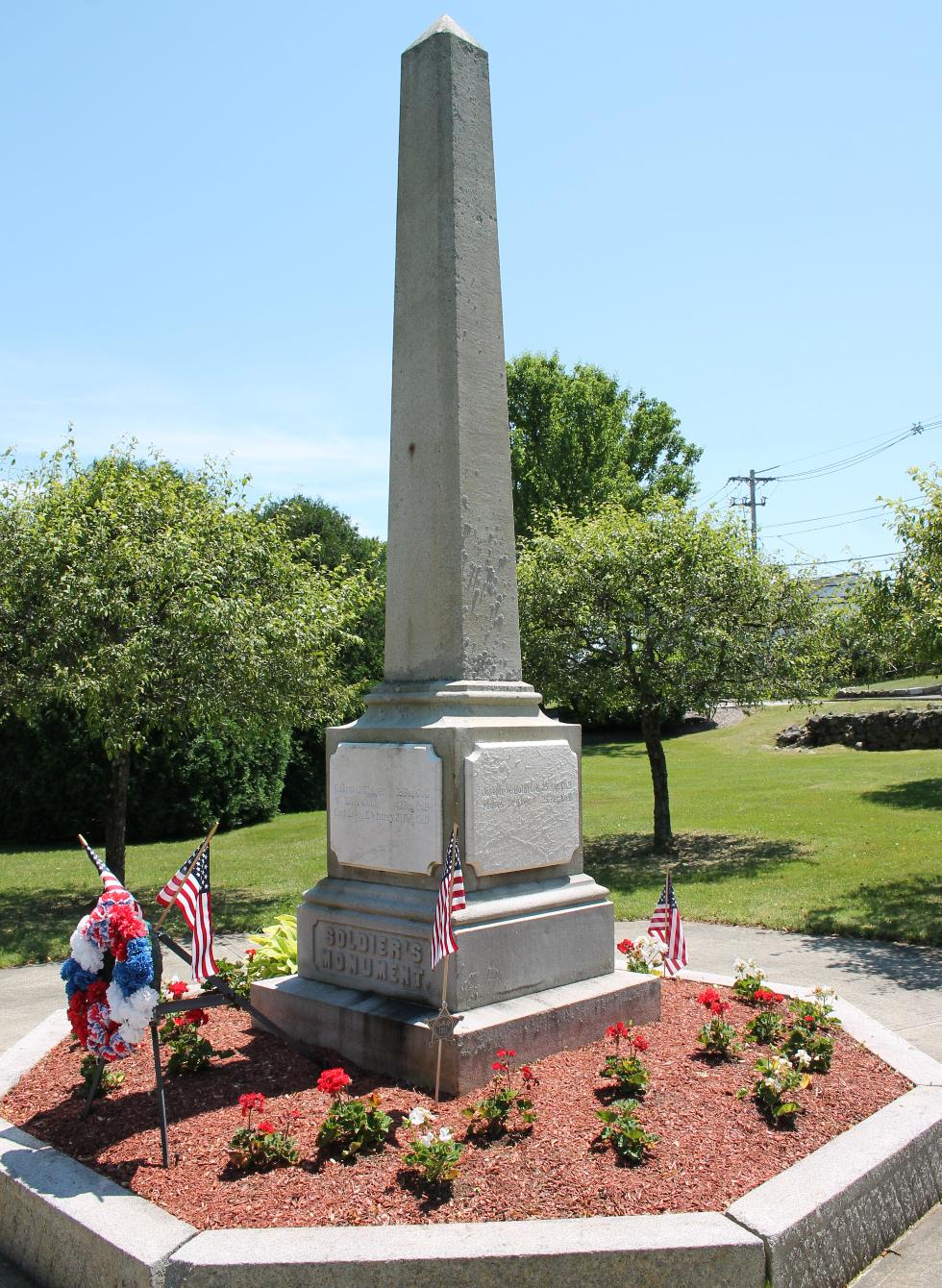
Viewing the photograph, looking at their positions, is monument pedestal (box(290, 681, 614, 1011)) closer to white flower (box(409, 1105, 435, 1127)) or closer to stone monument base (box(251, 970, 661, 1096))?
stone monument base (box(251, 970, 661, 1096))

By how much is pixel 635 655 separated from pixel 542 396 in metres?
21.8

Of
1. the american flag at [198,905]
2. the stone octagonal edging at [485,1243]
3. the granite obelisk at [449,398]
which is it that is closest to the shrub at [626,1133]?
the stone octagonal edging at [485,1243]

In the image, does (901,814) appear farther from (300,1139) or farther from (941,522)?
(300,1139)

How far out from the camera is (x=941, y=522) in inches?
388

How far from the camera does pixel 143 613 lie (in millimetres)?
10555

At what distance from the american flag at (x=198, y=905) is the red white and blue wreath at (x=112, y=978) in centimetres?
19

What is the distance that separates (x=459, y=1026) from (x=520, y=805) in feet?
3.71

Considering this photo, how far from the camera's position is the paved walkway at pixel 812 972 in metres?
6.84

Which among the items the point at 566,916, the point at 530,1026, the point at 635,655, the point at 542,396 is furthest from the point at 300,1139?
the point at 542,396

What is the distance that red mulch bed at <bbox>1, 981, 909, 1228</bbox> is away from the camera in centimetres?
359

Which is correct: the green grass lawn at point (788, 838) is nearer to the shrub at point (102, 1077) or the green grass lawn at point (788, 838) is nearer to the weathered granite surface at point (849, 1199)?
the weathered granite surface at point (849, 1199)

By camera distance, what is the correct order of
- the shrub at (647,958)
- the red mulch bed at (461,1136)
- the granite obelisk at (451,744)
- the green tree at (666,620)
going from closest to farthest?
the red mulch bed at (461,1136), the granite obelisk at (451,744), the shrub at (647,958), the green tree at (666,620)

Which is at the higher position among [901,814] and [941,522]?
[941,522]

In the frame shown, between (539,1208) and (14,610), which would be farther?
(14,610)
